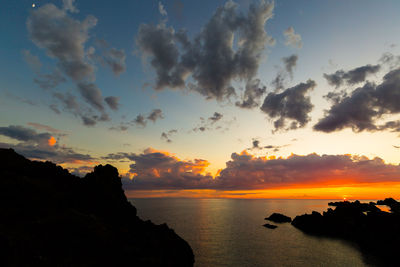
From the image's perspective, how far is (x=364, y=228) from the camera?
8731 cm

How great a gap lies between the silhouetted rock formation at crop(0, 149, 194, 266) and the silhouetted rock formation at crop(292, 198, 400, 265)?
70004mm

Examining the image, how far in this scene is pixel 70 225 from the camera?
101ft

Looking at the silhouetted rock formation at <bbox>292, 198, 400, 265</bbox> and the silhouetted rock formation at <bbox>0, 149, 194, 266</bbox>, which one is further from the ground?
the silhouetted rock formation at <bbox>0, 149, 194, 266</bbox>

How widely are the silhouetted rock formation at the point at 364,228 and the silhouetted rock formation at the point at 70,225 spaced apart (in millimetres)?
70004

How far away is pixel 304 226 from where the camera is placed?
107 m

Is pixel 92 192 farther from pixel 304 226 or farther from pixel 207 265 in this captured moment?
pixel 304 226

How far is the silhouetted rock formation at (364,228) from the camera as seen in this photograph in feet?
223

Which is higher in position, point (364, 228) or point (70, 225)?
point (70, 225)

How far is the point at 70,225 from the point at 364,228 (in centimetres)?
11453

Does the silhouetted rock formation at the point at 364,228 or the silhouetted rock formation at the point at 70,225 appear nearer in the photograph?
the silhouetted rock formation at the point at 70,225

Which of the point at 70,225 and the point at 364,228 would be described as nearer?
the point at 70,225

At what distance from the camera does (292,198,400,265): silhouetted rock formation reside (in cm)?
6806

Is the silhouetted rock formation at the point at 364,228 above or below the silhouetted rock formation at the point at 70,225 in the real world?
below

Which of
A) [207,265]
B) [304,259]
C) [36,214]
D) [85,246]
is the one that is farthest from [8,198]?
[304,259]
